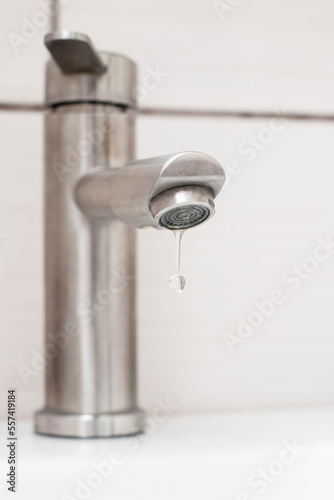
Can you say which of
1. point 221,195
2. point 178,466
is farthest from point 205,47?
point 178,466

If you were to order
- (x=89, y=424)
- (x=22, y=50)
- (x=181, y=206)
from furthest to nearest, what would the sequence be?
(x=22, y=50) → (x=89, y=424) → (x=181, y=206)

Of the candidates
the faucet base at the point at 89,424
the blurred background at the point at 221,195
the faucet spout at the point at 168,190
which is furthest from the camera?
the blurred background at the point at 221,195

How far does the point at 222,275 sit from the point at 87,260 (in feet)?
0.54

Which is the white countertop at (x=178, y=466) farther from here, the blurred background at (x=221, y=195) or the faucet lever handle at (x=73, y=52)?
the faucet lever handle at (x=73, y=52)

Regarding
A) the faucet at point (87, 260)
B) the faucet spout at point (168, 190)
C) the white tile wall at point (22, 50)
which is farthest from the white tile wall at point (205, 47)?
the faucet spout at point (168, 190)

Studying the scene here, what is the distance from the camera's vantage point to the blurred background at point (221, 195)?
58 cm

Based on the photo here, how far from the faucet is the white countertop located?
0.02m

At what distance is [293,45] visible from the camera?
65 cm

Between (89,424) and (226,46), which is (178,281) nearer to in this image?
(89,424)

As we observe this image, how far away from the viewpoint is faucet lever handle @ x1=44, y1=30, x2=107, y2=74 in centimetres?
44

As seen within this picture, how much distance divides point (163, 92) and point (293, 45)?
0.12 metres

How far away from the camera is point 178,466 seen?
45 cm

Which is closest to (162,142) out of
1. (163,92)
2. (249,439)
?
(163,92)

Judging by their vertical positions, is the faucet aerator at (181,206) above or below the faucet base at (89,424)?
above
